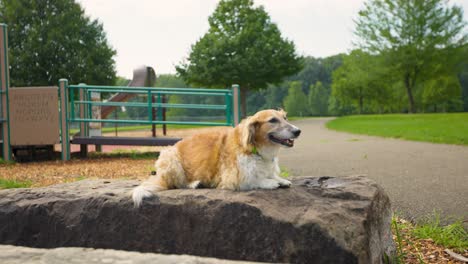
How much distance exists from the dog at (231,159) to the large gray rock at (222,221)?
14 centimetres

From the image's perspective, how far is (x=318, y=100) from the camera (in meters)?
68.5

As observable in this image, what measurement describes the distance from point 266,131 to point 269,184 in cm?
47

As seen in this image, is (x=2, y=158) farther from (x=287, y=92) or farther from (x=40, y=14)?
(x=287, y=92)

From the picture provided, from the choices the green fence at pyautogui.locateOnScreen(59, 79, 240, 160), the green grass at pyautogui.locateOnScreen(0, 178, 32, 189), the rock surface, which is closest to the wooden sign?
the green fence at pyautogui.locateOnScreen(59, 79, 240, 160)

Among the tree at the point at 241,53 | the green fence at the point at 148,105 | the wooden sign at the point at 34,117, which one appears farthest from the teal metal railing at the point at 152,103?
the tree at the point at 241,53

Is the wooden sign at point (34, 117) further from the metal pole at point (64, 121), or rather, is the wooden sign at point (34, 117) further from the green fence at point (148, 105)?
the green fence at point (148, 105)

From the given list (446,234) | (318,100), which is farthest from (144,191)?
(318,100)

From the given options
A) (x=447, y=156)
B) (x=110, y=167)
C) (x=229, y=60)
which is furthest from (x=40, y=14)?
(x=447, y=156)

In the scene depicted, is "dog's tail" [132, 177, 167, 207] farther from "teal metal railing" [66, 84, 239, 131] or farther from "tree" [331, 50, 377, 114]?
"tree" [331, 50, 377, 114]

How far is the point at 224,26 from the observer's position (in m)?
38.2

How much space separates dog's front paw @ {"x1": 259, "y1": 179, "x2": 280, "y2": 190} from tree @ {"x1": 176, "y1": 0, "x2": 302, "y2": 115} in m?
31.3

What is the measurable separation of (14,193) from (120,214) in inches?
51.9

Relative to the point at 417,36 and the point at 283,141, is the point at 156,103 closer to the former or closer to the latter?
the point at 283,141

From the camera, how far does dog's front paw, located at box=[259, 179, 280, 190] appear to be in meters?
3.77
